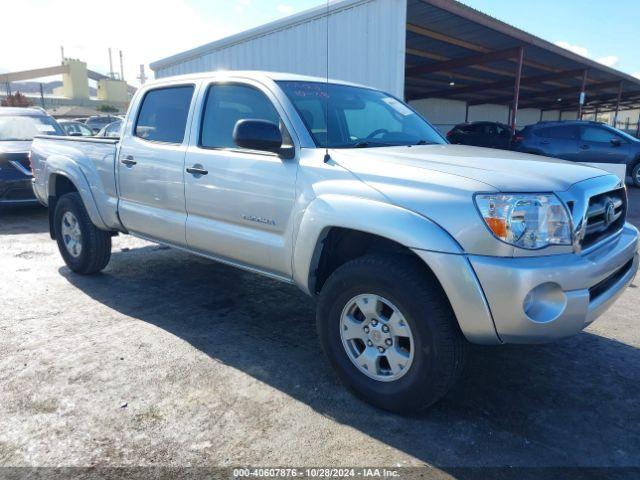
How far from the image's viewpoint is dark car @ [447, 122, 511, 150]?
16.8 m

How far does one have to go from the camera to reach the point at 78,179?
15.7ft

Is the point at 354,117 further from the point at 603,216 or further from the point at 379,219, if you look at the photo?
the point at 603,216

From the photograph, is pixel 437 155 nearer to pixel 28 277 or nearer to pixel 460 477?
pixel 460 477

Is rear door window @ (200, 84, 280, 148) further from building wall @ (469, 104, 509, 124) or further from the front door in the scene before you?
building wall @ (469, 104, 509, 124)

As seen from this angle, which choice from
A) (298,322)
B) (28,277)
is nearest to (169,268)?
(28,277)

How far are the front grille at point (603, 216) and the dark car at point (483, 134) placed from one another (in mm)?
13985

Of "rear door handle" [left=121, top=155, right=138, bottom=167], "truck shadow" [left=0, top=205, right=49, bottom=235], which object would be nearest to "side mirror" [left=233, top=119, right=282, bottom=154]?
"rear door handle" [left=121, top=155, right=138, bottom=167]

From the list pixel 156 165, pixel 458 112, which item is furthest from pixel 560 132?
pixel 458 112

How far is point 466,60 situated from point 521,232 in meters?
16.2

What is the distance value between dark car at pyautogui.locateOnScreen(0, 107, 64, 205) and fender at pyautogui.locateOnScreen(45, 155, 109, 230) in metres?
3.50

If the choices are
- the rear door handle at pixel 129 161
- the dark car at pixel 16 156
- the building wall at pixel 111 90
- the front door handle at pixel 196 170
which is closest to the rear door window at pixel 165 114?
the rear door handle at pixel 129 161

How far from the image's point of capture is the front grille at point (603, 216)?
2.62 metres

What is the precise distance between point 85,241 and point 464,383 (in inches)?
149

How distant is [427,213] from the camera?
8.00 ft
